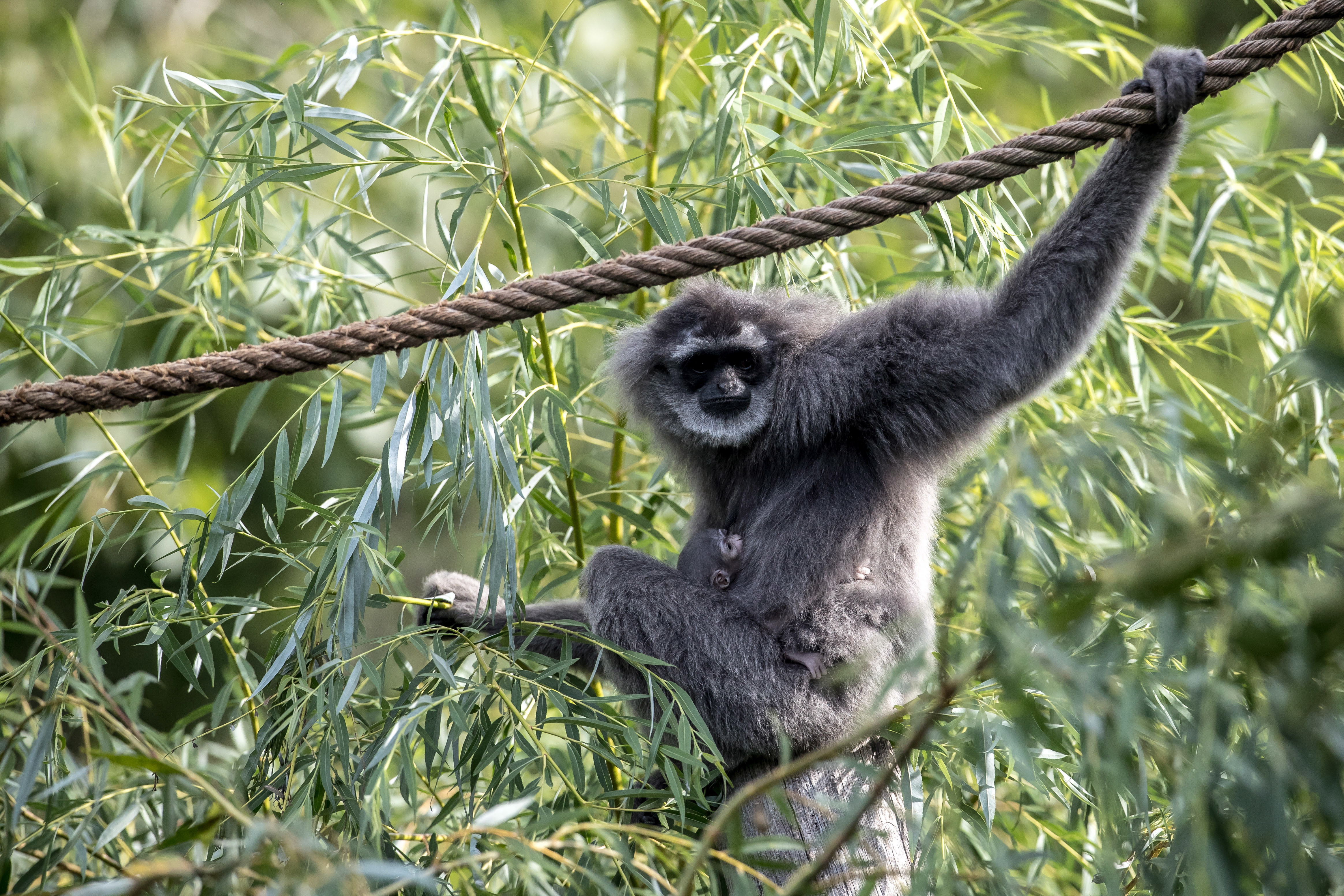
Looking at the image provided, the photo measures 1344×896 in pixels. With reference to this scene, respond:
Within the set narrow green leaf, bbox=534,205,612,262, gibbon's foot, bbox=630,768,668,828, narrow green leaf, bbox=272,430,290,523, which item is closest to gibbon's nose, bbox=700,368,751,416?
→ narrow green leaf, bbox=534,205,612,262

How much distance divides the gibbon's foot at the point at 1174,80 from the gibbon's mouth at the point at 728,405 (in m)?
1.34

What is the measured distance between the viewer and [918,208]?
2373 millimetres

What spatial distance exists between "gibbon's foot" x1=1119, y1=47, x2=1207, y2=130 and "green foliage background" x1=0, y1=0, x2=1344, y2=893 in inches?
24.8

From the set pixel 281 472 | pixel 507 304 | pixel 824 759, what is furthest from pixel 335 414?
pixel 824 759

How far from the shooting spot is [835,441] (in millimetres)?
3021

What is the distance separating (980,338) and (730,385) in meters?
0.78

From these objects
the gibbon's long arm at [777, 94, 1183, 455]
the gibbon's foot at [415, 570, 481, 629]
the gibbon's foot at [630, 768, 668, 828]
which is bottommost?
the gibbon's foot at [630, 768, 668, 828]

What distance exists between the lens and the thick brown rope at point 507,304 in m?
2.40

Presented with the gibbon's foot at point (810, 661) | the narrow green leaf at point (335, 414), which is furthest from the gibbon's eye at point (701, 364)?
the narrow green leaf at point (335, 414)

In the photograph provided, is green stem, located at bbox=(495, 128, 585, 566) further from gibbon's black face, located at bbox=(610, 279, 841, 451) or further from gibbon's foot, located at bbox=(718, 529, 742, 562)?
gibbon's foot, located at bbox=(718, 529, 742, 562)

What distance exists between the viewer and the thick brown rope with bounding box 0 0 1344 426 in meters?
2.40

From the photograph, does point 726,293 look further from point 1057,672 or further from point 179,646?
point 1057,672

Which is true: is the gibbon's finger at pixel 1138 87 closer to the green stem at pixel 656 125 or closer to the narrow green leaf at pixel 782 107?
the narrow green leaf at pixel 782 107

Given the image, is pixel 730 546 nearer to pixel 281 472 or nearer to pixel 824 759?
pixel 281 472
